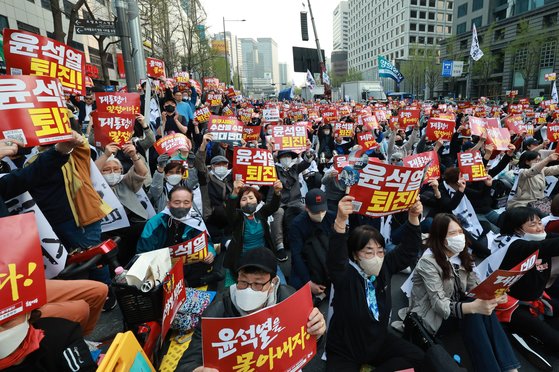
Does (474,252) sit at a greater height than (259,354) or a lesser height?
lesser

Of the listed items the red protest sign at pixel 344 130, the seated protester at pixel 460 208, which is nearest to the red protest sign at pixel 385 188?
the seated protester at pixel 460 208

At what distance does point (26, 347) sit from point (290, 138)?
18.5ft

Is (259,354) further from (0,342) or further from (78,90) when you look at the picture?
(78,90)

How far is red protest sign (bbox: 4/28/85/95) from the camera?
369 cm

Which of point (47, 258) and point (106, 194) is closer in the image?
point (47, 258)

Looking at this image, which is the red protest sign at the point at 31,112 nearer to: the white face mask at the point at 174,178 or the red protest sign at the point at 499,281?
the white face mask at the point at 174,178

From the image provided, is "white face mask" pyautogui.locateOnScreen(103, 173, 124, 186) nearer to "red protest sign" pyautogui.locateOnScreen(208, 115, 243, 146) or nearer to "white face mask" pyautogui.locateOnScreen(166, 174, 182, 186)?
"white face mask" pyautogui.locateOnScreen(166, 174, 182, 186)

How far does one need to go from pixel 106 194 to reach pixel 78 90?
1620 millimetres

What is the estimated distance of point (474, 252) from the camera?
5168 mm

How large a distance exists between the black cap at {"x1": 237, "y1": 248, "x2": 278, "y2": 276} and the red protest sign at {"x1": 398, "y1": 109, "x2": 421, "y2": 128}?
29.9ft

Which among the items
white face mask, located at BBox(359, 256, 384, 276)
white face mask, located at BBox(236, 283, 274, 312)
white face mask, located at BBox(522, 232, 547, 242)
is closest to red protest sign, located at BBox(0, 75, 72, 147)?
white face mask, located at BBox(236, 283, 274, 312)

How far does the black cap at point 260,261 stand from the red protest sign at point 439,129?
675cm

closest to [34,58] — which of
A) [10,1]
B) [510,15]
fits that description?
[10,1]

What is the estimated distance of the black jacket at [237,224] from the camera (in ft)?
13.0
